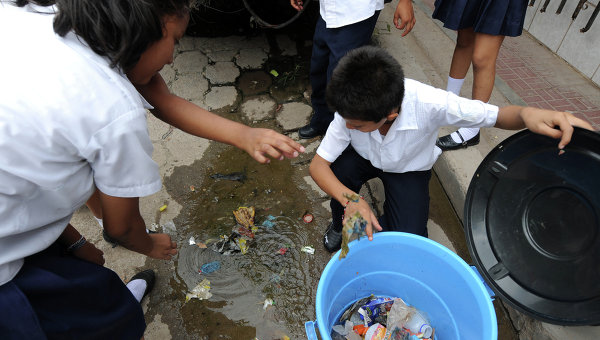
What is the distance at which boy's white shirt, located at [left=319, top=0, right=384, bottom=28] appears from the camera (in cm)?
195

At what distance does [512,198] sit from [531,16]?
283 centimetres

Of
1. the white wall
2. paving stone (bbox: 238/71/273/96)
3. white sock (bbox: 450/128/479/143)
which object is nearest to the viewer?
white sock (bbox: 450/128/479/143)

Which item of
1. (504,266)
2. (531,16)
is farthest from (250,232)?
(531,16)

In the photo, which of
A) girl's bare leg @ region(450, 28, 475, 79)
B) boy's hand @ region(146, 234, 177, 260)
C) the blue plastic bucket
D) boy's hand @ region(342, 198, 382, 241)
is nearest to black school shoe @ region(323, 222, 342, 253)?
the blue plastic bucket

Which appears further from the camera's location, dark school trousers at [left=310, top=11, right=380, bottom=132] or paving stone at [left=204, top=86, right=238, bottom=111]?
paving stone at [left=204, top=86, right=238, bottom=111]

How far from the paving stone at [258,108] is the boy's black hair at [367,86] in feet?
4.98

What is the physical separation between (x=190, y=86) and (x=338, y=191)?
208 cm

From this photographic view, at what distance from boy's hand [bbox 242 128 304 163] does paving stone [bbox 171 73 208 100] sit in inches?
77.5

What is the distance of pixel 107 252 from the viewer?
6.56 feet

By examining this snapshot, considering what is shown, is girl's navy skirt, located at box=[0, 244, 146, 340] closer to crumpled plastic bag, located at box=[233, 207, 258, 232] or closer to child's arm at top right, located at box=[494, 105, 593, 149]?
crumpled plastic bag, located at box=[233, 207, 258, 232]

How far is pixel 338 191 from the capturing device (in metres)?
1.56

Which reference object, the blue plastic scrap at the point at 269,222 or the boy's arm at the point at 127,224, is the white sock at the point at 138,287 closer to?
the boy's arm at the point at 127,224

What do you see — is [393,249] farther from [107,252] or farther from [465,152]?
[107,252]

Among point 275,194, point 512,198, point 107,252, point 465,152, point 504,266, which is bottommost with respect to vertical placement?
point 107,252
